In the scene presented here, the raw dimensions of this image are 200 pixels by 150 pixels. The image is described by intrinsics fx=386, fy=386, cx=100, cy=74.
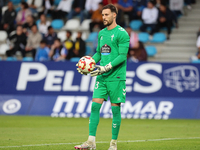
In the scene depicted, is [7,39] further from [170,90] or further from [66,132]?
[66,132]

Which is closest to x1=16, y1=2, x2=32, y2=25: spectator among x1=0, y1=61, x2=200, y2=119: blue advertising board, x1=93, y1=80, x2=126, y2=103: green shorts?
x1=0, y1=61, x2=200, y2=119: blue advertising board

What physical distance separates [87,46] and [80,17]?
2.24 m

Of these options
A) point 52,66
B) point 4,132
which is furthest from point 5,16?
point 4,132

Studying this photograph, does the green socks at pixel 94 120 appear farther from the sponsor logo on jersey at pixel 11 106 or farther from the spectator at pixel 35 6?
the spectator at pixel 35 6

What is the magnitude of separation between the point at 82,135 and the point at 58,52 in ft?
26.6

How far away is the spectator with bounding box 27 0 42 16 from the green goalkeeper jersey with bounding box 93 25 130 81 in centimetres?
1395

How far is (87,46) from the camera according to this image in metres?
17.1

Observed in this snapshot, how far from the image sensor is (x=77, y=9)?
61.6 feet

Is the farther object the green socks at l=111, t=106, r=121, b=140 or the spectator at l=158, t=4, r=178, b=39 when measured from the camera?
the spectator at l=158, t=4, r=178, b=39

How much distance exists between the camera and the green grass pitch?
667 centimetres

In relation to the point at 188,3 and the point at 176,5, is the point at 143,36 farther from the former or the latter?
the point at 188,3

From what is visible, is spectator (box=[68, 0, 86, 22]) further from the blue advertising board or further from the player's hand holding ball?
the player's hand holding ball

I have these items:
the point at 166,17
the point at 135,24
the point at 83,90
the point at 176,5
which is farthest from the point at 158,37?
the point at 83,90

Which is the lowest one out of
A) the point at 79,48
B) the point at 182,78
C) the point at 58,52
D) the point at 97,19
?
the point at 182,78
